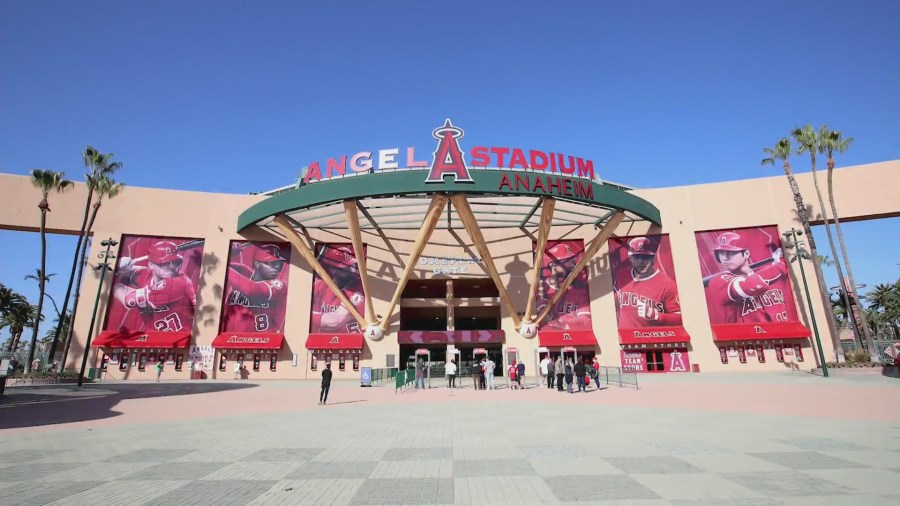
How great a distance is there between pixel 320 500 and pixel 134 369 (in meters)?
41.1

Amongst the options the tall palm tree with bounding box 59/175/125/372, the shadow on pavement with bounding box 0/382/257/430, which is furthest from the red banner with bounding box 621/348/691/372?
the tall palm tree with bounding box 59/175/125/372

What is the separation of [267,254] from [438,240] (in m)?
16.7

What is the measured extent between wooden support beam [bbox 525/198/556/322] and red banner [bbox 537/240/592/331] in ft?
4.14

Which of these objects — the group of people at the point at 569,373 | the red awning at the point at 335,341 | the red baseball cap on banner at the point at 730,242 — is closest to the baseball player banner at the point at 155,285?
the red awning at the point at 335,341

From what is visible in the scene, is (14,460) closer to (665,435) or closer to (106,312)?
(665,435)

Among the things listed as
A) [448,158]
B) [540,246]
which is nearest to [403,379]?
[448,158]

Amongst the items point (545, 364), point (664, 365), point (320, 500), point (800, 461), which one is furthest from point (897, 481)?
point (664, 365)

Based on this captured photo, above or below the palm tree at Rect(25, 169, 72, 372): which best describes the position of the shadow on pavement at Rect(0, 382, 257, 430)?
below

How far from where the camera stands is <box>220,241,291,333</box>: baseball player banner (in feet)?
128

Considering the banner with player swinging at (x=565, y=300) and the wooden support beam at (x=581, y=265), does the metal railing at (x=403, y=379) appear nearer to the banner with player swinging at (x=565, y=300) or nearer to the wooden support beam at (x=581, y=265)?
the wooden support beam at (x=581, y=265)

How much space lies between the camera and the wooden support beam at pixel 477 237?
30975 millimetres

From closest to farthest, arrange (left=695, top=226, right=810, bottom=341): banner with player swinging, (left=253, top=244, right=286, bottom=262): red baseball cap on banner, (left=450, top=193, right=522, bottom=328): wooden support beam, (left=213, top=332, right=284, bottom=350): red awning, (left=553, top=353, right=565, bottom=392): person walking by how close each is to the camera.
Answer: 1. (left=553, top=353, right=565, bottom=392): person walking
2. (left=450, top=193, right=522, bottom=328): wooden support beam
3. (left=695, top=226, right=810, bottom=341): banner with player swinging
4. (left=213, top=332, right=284, bottom=350): red awning
5. (left=253, top=244, right=286, bottom=262): red baseball cap on banner

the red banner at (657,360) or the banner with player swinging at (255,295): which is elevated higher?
the banner with player swinging at (255,295)

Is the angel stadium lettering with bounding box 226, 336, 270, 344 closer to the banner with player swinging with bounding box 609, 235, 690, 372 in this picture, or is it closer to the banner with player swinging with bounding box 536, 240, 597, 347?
the banner with player swinging with bounding box 536, 240, 597, 347
